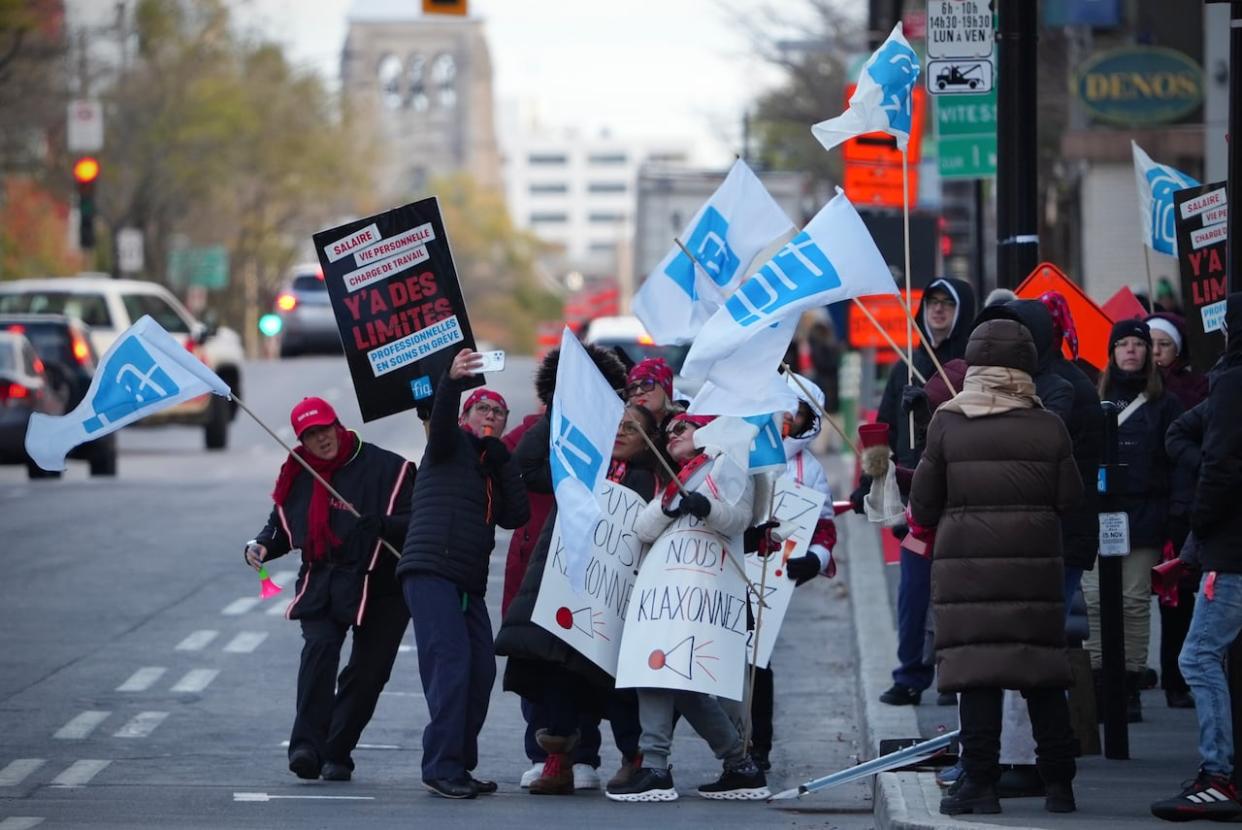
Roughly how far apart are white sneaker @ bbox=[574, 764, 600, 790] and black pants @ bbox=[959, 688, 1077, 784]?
7.13ft

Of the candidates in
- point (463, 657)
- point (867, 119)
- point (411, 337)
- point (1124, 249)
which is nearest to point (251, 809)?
point (463, 657)

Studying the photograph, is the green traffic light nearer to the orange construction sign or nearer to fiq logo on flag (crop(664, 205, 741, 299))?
fiq logo on flag (crop(664, 205, 741, 299))

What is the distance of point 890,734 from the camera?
10.5 m

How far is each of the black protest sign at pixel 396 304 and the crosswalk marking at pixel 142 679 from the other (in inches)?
117

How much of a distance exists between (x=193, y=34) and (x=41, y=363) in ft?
136

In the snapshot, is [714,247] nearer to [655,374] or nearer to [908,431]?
[908,431]

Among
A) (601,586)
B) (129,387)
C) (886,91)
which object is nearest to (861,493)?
(601,586)

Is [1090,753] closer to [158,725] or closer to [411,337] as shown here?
[411,337]

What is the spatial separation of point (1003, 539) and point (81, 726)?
5287 millimetres

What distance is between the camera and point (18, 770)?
10117mm

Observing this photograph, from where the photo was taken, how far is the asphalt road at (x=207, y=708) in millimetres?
Answer: 9188

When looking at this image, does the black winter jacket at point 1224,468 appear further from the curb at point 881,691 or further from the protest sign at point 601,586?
the protest sign at point 601,586

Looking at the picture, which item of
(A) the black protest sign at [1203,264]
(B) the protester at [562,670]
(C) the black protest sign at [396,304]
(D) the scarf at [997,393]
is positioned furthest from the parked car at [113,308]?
(D) the scarf at [997,393]

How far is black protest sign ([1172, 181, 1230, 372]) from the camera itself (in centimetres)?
1119
